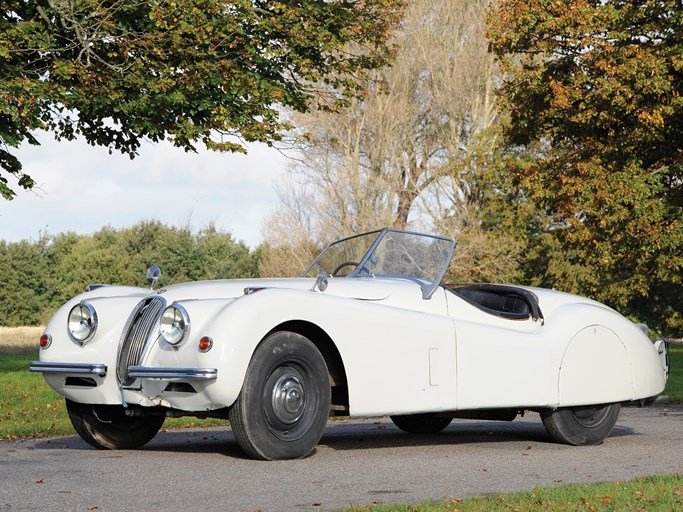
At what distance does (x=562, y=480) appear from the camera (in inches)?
265

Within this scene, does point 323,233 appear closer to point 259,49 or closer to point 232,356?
point 259,49

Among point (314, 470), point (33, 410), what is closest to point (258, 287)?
point (314, 470)

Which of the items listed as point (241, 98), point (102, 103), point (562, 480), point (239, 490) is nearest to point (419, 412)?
point (562, 480)

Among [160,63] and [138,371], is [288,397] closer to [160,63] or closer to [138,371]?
[138,371]

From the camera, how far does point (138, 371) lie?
283 inches

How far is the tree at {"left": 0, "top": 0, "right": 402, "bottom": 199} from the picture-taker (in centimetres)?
1683

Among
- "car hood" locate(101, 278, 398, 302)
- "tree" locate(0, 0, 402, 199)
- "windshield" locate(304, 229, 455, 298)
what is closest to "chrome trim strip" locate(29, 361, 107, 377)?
"car hood" locate(101, 278, 398, 302)

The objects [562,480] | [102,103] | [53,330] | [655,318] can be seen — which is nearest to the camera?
[562,480]

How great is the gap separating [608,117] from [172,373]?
16422mm

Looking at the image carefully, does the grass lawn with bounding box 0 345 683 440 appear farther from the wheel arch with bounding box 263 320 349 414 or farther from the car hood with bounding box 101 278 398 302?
the wheel arch with bounding box 263 320 349 414

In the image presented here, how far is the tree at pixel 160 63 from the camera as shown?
55.2ft

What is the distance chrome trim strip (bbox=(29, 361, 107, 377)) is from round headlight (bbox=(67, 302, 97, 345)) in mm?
227

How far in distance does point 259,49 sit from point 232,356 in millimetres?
12879

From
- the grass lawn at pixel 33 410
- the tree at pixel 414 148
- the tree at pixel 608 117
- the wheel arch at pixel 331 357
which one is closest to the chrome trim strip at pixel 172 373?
the wheel arch at pixel 331 357
